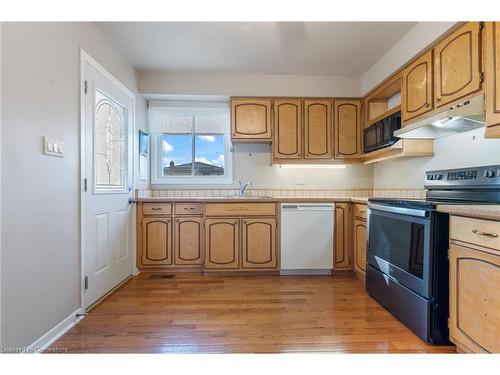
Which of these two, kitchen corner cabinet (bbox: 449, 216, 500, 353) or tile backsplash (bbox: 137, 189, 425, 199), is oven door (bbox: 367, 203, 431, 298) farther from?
tile backsplash (bbox: 137, 189, 425, 199)

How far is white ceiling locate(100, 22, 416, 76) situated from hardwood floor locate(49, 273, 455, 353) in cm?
233

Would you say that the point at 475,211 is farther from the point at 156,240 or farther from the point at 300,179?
the point at 156,240

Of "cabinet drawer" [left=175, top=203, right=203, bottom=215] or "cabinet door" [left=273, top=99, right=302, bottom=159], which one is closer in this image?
"cabinet drawer" [left=175, top=203, right=203, bottom=215]

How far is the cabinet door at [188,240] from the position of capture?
3162 mm

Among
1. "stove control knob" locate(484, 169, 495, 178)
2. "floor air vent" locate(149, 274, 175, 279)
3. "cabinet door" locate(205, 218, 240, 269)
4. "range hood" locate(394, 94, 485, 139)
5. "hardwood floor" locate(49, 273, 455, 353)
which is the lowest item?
"floor air vent" locate(149, 274, 175, 279)

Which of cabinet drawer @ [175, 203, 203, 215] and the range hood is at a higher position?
the range hood

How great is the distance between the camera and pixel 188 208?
3.16m

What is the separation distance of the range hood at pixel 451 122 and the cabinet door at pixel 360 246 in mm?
1015

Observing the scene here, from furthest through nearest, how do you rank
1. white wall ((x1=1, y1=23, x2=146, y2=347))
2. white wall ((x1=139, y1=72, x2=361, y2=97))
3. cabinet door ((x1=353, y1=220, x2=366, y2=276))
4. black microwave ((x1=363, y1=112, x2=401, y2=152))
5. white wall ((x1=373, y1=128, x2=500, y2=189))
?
white wall ((x1=139, y1=72, x2=361, y2=97)) < cabinet door ((x1=353, y1=220, x2=366, y2=276)) < black microwave ((x1=363, y1=112, x2=401, y2=152)) < white wall ((x1=373, y1=128, x2=500, y2=189)) < white wall ((x1=1, y1=23, x2=146, y2=347))

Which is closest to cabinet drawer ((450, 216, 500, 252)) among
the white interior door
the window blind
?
the white interior door

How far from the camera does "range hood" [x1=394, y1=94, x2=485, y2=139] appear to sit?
166 cm

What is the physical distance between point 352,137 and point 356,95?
0.53 meters
